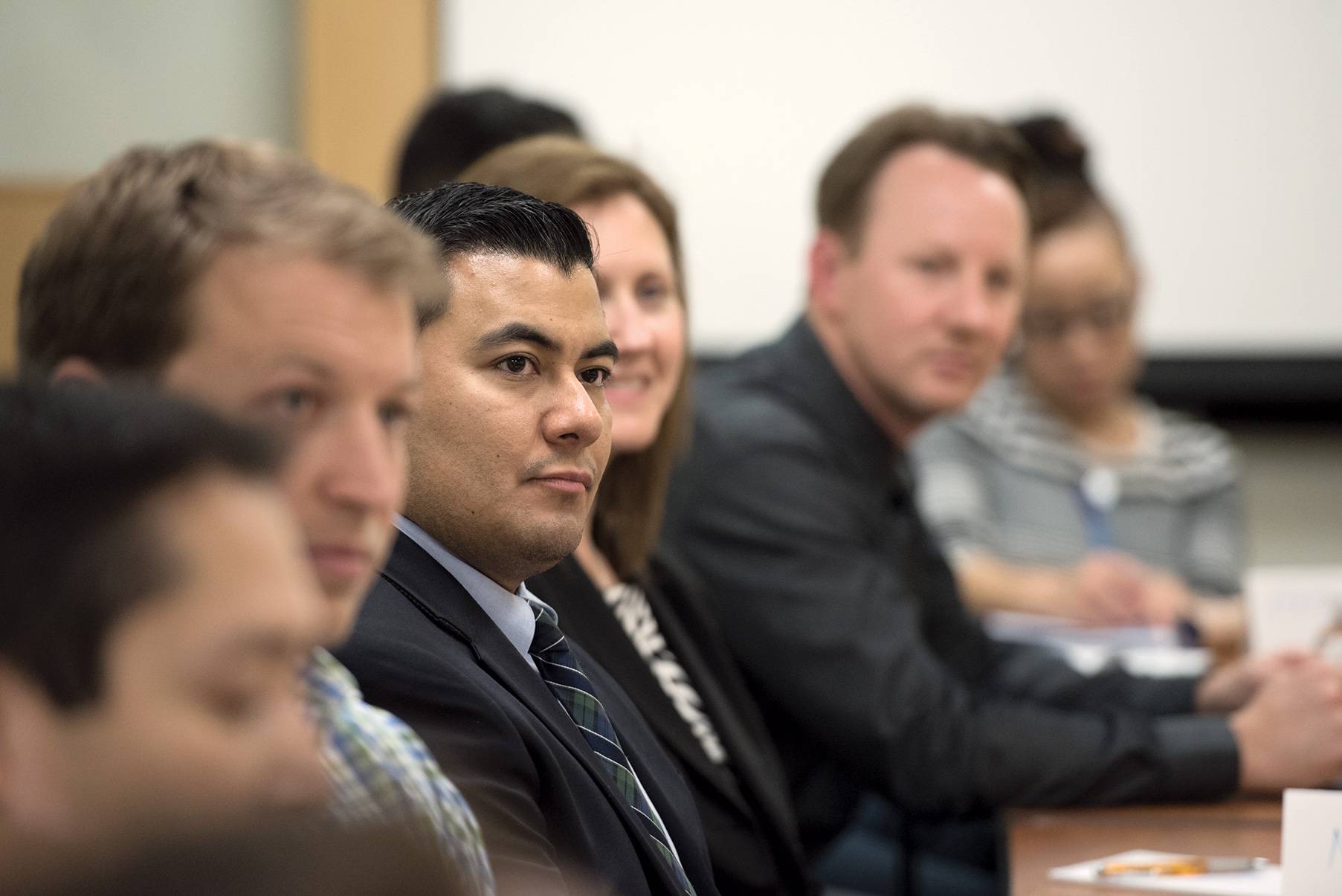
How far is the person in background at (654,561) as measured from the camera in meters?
1.47

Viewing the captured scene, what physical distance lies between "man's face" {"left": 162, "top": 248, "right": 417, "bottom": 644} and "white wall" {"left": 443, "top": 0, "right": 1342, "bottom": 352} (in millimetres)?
3358

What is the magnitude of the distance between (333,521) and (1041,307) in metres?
2.84

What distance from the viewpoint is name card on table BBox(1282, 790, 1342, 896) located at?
Answer: 1.11 meters

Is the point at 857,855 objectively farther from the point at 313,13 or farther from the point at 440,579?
the point at 313,13

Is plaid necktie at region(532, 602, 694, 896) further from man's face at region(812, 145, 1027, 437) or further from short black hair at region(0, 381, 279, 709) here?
man's face at region(812, 145, 1027, 437)

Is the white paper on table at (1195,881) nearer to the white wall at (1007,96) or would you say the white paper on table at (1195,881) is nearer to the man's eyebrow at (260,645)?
the man's eyebrow at (260,645)

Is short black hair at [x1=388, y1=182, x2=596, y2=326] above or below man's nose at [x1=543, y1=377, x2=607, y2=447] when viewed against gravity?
above

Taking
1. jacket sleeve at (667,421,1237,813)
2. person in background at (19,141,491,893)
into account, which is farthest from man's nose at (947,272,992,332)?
person in background at (19,141,491,893)

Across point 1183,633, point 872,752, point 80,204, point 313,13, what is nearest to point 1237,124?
point 1183,633

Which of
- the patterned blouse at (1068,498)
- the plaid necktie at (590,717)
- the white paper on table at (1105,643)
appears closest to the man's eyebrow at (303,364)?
the plaid necktie at (590,717)

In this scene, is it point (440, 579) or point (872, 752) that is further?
point (872, 752)

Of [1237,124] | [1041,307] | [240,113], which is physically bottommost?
[1041,307]

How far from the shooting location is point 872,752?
1.84 meters

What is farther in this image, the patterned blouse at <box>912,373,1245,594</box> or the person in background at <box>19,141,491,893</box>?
the patterned blouse at <box>912,373,1245,594</box>
